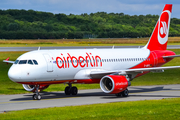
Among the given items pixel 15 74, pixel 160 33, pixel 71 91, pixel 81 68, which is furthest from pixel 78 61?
pixel 160 33

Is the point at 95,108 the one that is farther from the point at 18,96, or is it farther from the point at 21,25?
the point at 21,25

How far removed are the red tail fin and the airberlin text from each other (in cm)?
827

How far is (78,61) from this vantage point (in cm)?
2992

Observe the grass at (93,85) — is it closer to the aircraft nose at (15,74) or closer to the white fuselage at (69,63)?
the white fuselage at (69,63)

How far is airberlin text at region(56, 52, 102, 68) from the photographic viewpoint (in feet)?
94.6

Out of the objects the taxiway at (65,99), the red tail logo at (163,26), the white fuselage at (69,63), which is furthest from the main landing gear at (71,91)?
the red tail logo at (163,26)

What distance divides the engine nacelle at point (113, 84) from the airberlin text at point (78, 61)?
218cm

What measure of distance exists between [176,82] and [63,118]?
83.3 ft

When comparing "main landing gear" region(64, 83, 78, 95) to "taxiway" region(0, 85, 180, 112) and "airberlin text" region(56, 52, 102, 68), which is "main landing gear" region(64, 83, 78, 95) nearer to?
"taxiway" region(0, 85, 180, 112)

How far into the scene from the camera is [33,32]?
15862 cm

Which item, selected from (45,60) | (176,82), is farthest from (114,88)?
(176,82)

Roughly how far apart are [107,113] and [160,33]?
1964cm

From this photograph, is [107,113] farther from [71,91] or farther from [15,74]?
[71,91]

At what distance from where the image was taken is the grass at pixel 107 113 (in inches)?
741
